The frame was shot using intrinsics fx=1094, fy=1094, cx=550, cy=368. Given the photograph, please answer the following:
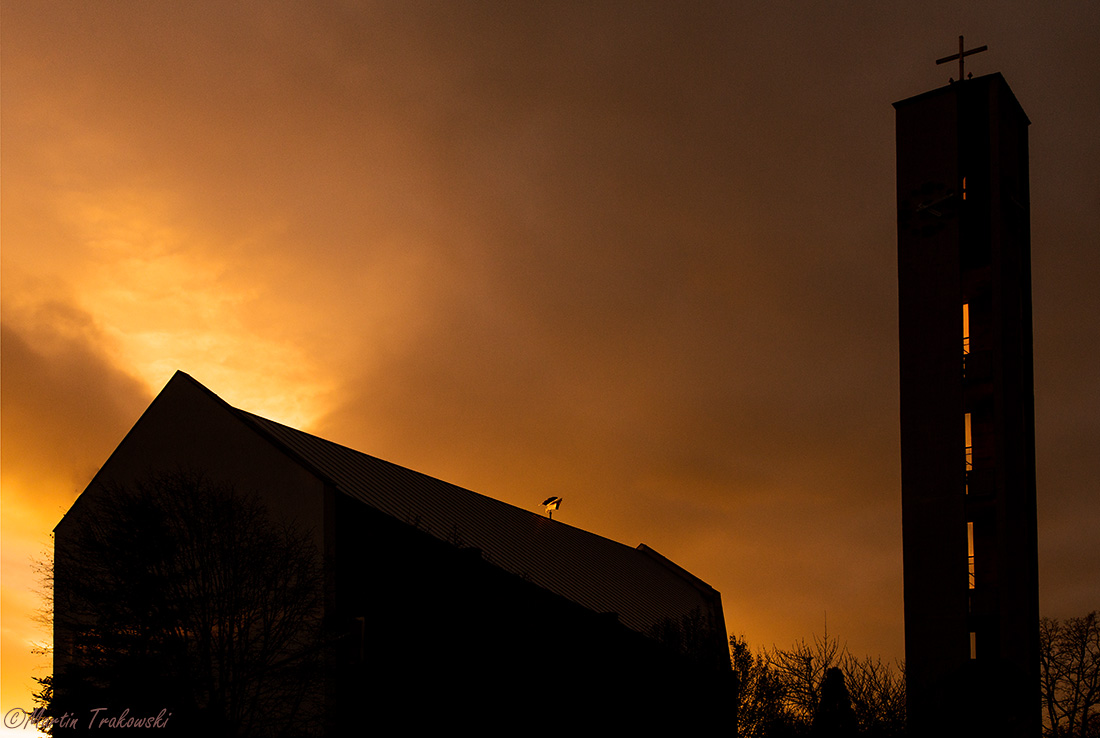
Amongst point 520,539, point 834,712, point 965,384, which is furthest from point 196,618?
point 965,384

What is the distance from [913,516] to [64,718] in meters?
35.1

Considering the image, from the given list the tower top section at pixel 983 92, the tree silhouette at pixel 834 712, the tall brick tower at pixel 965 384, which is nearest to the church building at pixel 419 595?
the tree silhouette at pixel 834 712

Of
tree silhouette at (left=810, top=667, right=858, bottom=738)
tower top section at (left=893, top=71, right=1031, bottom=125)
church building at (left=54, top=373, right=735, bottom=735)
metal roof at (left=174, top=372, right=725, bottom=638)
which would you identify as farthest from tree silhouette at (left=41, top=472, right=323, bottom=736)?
tower top section at (left=893, top=71, right=1031, bottom=125)

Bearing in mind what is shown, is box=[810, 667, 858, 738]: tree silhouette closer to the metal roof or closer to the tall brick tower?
the tall brick tower

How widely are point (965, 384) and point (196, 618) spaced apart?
34025 millimetres

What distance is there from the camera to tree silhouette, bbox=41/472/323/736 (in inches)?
1451

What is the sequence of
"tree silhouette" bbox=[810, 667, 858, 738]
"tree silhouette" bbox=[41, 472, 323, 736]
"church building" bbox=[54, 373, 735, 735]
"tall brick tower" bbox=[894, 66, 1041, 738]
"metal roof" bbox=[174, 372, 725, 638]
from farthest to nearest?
"tall brick tower" bbox=[894, 66, 1041, 738], "tree silhouette" bbox=[810, 667, 858, 738], "metal roof" bbox=[174, 372, 725, 638], "church building" bbox=[54, 373, 735, 735], "tree silhouette" bbox=[41, 472, 323, 736]

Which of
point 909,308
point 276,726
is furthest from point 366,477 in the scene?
point 909,308

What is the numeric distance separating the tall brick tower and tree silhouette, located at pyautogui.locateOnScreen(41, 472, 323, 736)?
25.9 metres

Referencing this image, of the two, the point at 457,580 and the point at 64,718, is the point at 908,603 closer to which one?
the point at 457,580

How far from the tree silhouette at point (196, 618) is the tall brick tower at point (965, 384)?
25.9 m

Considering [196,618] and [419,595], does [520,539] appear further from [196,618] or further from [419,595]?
[196,618]

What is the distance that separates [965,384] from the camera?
49.4 metres

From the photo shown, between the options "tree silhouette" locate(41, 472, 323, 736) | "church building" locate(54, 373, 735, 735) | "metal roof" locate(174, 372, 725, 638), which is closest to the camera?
"tree silhouette" locate(41, 472, 323, 736)
